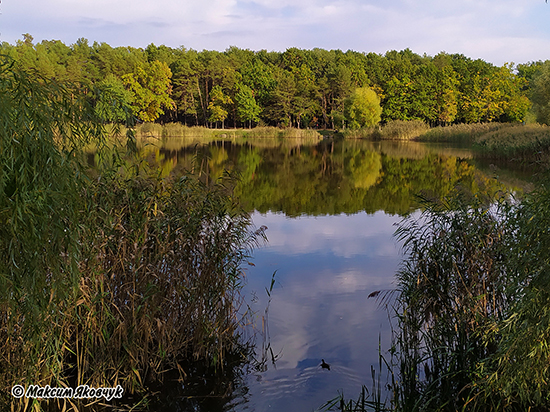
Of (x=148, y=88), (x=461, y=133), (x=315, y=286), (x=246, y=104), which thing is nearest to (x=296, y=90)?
(x=246, y=104)

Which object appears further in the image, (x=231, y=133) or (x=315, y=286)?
(x=231, y=133)

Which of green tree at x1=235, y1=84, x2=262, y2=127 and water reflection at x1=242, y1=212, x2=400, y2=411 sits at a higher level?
green tree at x1=235, y1=84, x2=262, y2=127

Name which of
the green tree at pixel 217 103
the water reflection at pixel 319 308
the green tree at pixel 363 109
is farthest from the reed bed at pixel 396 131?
the water reflection at pixel 319 308

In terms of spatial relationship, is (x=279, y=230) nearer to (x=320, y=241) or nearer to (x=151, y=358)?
(x=320, y=241)

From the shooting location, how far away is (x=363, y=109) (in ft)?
208

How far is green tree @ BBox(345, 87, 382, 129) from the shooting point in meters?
63.6

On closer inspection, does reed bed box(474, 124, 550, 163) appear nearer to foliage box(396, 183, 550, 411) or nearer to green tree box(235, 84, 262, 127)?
foliage box(396, 183, 550, 411)

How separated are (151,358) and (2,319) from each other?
56.0 inches

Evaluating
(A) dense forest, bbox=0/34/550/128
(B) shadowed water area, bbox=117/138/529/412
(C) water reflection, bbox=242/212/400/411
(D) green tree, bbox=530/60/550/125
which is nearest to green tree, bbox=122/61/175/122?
(A) dense forest, bbox=0/34/550/128

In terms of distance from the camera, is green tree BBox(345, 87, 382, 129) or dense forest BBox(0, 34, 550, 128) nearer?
green tree BBox(345, 87, 382, 129)

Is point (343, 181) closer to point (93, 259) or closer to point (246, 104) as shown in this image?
point (93, 259)

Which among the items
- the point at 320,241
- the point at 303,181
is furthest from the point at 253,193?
the point at 320,241

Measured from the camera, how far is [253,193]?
18.0 metres

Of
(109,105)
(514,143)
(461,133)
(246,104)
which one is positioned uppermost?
(246,104)
